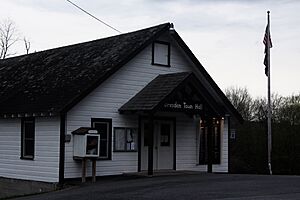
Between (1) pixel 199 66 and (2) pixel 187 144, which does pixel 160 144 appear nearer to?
(2) pixel 187 144

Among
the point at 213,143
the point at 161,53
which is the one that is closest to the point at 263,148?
the point at 213,143

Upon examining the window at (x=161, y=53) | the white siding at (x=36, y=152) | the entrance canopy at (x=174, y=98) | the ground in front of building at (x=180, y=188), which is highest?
the window at (x=161, y=53)

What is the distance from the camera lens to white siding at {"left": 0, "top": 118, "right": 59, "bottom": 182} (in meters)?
21.4

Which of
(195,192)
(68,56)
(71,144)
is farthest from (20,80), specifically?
(195,192)

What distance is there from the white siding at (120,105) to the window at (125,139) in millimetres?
196

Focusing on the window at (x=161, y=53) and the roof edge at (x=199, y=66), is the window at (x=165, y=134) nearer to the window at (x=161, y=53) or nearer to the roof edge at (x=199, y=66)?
the window at (x=161, y=53)

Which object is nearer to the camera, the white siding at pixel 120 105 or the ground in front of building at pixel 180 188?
the ground in front of building at pixel 180 188

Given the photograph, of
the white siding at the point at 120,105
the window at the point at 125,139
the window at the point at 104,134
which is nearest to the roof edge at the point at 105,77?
the white siding at the point at 120,105

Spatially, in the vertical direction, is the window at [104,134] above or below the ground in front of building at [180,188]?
Result: above

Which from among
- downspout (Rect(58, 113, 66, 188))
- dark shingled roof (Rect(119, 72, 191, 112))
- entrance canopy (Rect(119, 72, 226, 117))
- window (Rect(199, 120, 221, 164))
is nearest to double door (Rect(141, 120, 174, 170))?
dark shingled roof (Rect(119, 72, 191, 112))

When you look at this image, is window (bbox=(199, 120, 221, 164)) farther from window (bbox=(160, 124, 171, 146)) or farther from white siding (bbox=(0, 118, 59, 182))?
white siding (bbox=(0, 118, 59, 182))

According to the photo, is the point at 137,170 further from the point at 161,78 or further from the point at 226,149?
the point at 226,149

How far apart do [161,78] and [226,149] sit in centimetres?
544

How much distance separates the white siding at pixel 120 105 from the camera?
21.5 metres
